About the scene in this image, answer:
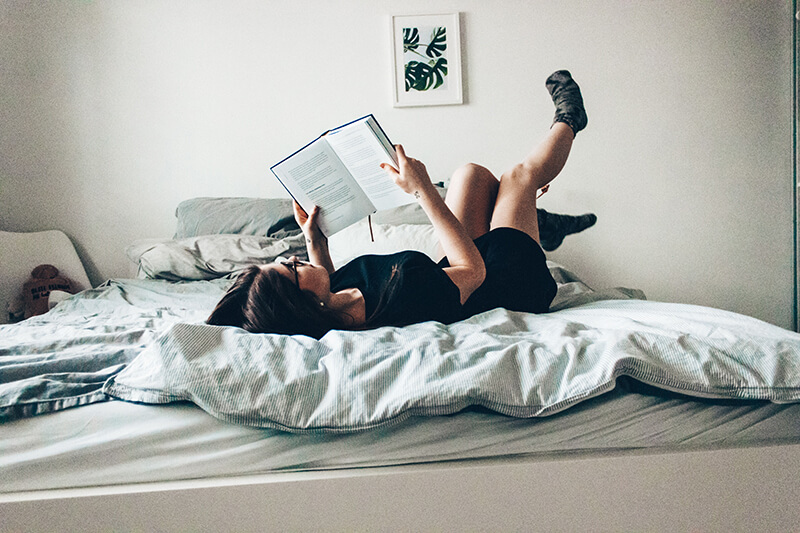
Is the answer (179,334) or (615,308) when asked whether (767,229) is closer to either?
(615,308)

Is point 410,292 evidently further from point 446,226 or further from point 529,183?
point 529,183

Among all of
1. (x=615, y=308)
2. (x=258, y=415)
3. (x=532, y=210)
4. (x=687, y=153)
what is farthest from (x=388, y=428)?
(x=687, y=153)

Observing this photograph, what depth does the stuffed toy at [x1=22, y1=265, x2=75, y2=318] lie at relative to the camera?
2.26 metres

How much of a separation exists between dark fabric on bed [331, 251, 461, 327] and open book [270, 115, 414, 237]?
0.20 m

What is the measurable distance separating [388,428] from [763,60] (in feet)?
9.26

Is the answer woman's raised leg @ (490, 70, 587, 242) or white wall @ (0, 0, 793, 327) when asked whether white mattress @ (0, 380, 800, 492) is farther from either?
white wall @ (0, 0, 793, 327)

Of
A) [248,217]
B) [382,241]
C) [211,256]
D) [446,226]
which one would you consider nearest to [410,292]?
[446,226]

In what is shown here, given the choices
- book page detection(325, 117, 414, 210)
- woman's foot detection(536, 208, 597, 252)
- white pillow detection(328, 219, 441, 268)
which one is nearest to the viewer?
book page detection(325, 117, 414, 210)

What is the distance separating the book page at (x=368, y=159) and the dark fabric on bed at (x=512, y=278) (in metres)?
0.28

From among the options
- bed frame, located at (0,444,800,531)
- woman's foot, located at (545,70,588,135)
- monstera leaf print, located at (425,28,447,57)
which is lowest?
bed frame, located at (0,444,800,531)

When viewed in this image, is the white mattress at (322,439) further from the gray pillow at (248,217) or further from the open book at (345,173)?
the gray pillow at (248,217)

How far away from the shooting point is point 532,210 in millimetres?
1553

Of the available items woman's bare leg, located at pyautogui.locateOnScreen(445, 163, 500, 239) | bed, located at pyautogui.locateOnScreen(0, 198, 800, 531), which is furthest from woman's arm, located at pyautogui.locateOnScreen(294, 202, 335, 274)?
bed, located at pyautogui.locateOnScreen(0, 198, 800, 531)

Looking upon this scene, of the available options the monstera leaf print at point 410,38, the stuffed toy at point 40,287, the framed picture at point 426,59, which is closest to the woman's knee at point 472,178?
the framed picture at point 426,59
